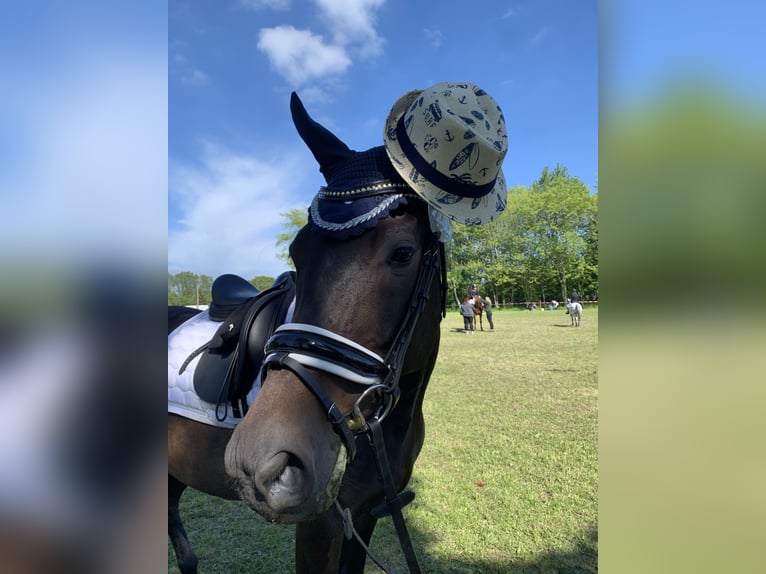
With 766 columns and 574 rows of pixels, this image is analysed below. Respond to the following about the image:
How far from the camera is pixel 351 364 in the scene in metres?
1.44

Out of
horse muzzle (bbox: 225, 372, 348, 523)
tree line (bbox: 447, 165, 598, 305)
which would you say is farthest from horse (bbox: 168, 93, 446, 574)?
tree line (bbox: 447, 165, 598, 305)

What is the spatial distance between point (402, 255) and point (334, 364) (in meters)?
0.50

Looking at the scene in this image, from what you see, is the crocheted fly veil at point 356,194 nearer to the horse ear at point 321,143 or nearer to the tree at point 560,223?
the horse ear at point 321,143

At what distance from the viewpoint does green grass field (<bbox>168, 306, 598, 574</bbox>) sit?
3713 mm

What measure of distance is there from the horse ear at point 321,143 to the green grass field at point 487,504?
3471 millimetres

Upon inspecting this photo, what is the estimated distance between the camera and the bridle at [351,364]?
4.57 feet

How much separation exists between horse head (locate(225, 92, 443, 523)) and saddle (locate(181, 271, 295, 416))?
0.91m

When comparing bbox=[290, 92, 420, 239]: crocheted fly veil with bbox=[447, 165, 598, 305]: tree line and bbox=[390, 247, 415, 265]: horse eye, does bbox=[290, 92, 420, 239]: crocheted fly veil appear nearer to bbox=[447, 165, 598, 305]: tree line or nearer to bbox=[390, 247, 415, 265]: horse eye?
bbox=[390, 247, 415, 265]: horse eye

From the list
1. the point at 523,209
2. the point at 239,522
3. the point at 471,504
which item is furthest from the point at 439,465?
the point at 523,209

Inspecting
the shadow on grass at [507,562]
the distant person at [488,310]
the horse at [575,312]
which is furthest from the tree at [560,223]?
the shadow on grass at [507,562]
